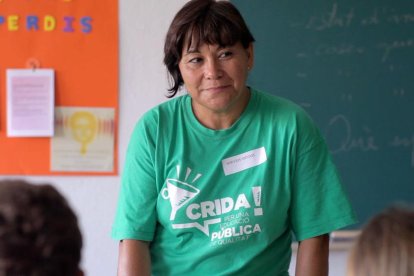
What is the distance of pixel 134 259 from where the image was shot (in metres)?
1.67

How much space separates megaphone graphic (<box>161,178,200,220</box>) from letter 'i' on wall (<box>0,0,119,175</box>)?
3.43 feet

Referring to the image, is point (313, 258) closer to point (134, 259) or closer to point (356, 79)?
point (134, 259)

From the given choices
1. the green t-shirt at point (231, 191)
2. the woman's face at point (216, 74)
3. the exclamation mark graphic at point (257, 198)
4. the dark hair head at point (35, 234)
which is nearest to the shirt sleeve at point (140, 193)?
the green t-shirt at point (231, 191)

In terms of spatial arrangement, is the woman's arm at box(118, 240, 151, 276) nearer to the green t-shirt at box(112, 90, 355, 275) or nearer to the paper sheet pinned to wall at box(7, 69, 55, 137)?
the green t-shirt at box(112, 90, 355, 275)

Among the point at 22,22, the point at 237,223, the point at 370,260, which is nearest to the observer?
the point at 370,260

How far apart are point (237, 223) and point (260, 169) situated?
0.15 meters

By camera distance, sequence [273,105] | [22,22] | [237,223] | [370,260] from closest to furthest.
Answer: [370,260] → [237,223] → [273,105] → [22,22]

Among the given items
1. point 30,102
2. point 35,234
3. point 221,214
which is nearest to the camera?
point 35,234

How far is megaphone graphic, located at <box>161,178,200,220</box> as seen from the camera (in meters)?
1.63

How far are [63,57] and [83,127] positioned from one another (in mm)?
297

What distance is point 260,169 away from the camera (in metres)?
1.63

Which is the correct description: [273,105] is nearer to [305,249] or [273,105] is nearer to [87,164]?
[305,249]

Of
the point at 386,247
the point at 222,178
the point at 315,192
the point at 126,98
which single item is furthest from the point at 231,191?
the point at 126,98

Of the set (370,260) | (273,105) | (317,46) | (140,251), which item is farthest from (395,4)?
(370,260)
